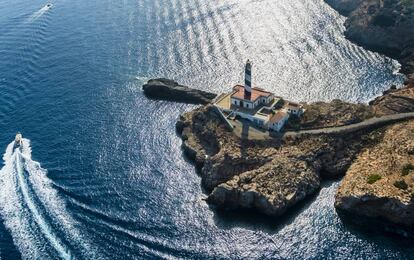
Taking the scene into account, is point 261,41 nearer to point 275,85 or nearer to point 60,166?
point 275,85

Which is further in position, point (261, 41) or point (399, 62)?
point (261, 41)

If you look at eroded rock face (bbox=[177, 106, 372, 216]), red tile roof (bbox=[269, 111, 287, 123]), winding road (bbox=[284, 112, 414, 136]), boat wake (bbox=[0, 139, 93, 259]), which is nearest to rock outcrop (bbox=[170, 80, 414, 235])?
eroded rock face (bbox=[177, 106, 372, 216])

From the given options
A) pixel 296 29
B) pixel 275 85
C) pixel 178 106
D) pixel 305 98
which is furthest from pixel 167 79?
pixel 296 29

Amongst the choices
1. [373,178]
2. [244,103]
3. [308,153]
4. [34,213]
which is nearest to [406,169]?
[373,178]

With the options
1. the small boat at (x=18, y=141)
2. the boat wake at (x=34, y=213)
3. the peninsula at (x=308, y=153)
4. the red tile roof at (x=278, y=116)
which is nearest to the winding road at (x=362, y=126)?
the peninsula at (x=308, y=153)

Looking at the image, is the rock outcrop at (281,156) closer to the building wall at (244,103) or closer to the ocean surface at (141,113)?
the ocean surface at (141,113)

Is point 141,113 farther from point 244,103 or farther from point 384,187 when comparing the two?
point 384,187
